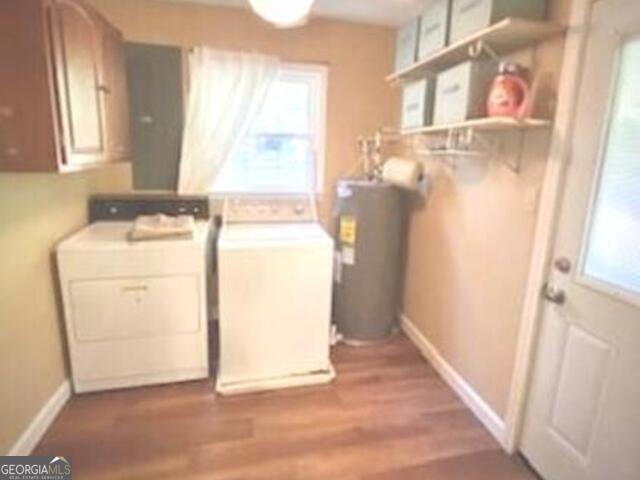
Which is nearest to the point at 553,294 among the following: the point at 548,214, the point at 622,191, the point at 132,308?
the point at 548,214

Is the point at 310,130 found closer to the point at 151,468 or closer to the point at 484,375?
the point at 484,375

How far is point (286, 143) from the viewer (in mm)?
3102

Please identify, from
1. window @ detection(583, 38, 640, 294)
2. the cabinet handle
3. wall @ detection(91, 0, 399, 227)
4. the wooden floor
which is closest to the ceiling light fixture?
the cabinet handle

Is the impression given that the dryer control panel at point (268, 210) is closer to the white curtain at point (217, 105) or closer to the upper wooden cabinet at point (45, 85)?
the white curtain at point (217, 105)

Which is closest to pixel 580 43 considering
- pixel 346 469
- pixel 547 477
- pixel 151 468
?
pixel 547 477

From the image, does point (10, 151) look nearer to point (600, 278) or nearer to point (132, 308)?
point (132, 308)

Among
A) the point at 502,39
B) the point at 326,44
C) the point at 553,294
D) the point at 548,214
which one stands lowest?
the point at 553,294

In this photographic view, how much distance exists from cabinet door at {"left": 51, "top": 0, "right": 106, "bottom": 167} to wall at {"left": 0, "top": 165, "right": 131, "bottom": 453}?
1.08 ft

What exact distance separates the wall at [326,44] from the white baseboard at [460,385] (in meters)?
1.09

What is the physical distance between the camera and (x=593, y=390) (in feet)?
5.10

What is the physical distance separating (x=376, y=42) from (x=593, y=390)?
8.39ft

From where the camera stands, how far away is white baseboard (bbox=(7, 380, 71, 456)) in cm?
182

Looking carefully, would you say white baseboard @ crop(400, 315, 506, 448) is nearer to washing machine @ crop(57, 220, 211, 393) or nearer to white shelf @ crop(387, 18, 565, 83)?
washing machine @ crop(57, 220, 211, 393)

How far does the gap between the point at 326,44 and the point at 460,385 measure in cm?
241
